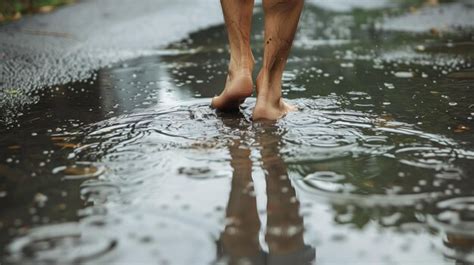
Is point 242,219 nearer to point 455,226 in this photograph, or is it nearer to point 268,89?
point 455,226

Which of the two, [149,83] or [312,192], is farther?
[149,83]

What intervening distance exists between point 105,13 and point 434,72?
3.94 m

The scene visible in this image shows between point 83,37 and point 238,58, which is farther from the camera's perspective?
point 83,37

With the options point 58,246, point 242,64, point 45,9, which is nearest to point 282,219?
point 58,246

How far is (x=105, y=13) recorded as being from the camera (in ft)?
20.6

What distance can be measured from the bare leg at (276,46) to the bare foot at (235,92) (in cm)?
5

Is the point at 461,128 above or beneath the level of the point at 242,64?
beneath

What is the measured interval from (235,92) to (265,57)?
0.18 metres

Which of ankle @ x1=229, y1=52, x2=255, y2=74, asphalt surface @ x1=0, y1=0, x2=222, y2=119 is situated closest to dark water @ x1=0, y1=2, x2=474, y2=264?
ankle @ x1=229, y1=52, x2=255, y2=74

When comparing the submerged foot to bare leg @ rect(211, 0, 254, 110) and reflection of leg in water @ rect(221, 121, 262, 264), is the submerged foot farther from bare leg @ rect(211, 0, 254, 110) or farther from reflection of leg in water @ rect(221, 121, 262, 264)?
reflection of leg in water @ rect(221, 121, 262, 264)

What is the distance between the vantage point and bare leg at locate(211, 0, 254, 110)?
2.43 m

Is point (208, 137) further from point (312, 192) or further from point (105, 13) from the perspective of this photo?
point (105, 13)

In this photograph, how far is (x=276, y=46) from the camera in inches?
94.3

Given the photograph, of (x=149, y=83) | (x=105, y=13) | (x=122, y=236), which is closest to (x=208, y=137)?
(x=122, y=236)
